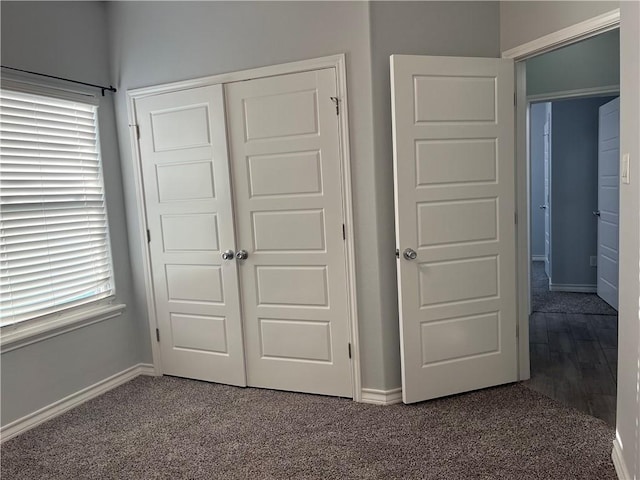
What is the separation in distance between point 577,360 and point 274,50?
2.95 metres

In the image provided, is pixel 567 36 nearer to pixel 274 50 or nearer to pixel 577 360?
pixel 274 50

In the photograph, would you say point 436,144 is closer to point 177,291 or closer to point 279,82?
point 279,82

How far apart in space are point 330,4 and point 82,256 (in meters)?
2.21

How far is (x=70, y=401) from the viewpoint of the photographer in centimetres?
299

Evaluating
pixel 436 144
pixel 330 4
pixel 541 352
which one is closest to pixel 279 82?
pixel 330 4

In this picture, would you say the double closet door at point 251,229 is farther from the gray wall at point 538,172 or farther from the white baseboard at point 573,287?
the gray wall at point 538,172

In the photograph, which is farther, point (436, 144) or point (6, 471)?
point (436, 144)

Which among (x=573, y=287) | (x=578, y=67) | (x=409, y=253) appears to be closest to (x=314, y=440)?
(x=409, y=253)

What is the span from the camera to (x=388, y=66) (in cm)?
266

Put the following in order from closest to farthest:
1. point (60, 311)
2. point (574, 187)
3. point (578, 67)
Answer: point (60, 311) < point (578, 67) < point (574, 187)

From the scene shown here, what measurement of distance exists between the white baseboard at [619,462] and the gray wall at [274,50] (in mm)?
1130

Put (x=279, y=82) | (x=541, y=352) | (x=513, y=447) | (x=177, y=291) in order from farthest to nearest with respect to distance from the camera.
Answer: (x=541, y=352) → (x=177, y=291) → (x=279, y=82) → (x=513, y=447)

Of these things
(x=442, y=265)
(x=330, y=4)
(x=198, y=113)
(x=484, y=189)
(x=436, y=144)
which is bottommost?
(x=442, y=265)

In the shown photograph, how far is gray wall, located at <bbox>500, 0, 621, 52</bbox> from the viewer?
237 centimetres
